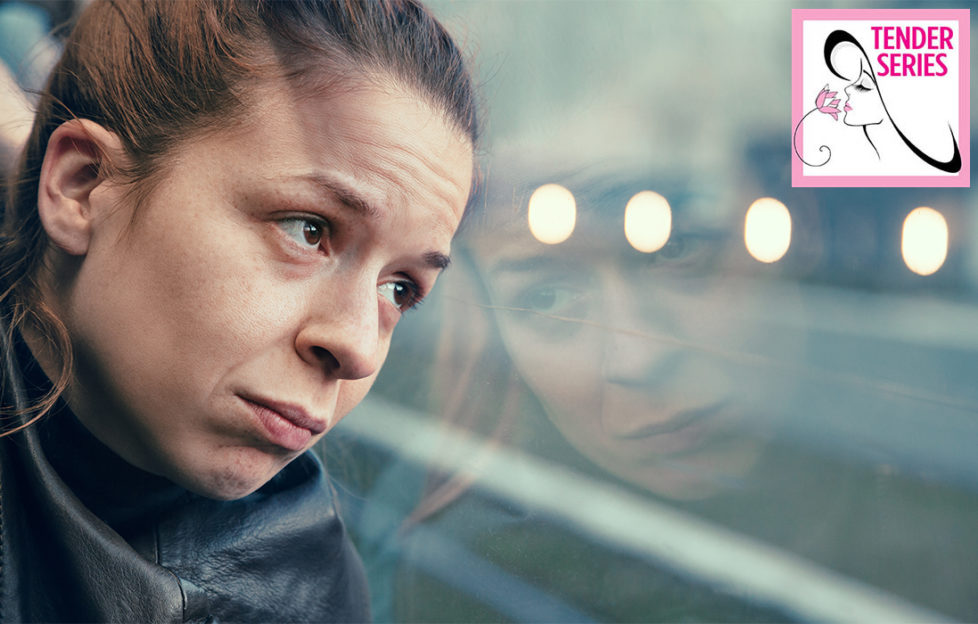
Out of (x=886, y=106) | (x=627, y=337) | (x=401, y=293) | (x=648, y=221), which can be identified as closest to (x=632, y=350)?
(x=627, y=337)

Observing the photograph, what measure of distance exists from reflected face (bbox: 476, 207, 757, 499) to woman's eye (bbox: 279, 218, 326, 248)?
244mm

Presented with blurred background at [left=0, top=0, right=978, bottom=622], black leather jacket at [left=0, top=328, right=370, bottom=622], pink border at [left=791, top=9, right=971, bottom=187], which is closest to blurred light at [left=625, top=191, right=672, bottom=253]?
blurred background at [left=0, top=0, right=978, bottom=622]

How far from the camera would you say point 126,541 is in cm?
71

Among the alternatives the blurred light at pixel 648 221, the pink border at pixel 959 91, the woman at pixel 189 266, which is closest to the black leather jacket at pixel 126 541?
the woman at pixel 189 266

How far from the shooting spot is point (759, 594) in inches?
33.0

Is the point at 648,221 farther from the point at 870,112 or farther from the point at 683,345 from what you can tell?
the point at 870,112

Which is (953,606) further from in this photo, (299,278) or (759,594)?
(299,278)

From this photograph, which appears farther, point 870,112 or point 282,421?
point 870,112

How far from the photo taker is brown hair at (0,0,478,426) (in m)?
0.67

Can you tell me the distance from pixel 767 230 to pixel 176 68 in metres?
0.65

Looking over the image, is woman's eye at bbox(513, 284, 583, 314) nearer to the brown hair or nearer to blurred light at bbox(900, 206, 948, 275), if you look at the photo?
the brown hair

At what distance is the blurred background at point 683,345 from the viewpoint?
2.69 feet

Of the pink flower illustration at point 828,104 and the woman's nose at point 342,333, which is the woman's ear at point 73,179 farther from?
the pink flower illustration at point 828,104

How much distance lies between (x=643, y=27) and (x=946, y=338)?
1.62 feet
